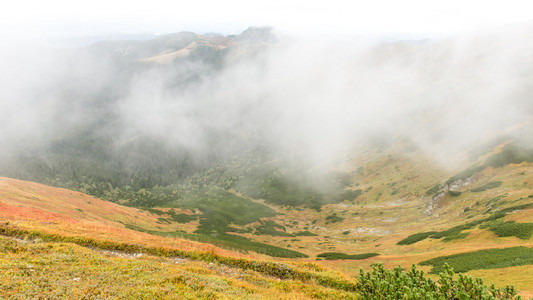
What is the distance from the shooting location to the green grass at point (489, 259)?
941 inches

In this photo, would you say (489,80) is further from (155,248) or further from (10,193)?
(10,193)

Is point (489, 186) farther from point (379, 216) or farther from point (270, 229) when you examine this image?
point (270, 229)

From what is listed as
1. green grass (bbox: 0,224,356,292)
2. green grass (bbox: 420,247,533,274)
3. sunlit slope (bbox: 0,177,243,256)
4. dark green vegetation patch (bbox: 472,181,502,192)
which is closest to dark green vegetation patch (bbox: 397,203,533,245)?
green grass (bbox: 420,247,533,274)

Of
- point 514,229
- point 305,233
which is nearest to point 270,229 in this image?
point 305,233

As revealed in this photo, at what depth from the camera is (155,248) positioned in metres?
22.6

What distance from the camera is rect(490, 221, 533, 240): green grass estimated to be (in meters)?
31.6

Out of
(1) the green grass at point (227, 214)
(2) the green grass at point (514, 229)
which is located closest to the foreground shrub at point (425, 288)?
(2) the green grass at point (514, 229)

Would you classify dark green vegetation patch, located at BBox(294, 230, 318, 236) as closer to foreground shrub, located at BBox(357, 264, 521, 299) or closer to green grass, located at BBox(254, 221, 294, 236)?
green grass, located at BBox(254, 221, 294, 236)

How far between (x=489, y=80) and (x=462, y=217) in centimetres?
20017

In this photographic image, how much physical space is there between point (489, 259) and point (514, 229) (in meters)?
12.0

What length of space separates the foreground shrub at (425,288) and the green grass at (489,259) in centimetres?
1729

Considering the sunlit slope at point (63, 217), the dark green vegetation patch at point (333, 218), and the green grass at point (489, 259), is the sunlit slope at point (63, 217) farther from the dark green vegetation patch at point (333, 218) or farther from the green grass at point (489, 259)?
the dark green vegetation patch at point (333, 218)

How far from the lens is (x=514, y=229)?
111ft

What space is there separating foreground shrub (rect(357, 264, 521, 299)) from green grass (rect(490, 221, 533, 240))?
29446mm
